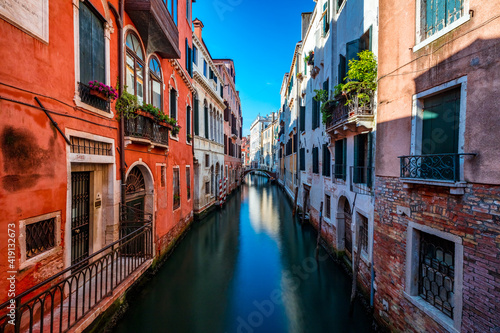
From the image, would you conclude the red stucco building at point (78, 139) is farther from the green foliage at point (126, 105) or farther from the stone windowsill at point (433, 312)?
the stone windowsill at point (433, 312)

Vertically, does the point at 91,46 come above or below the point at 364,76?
above

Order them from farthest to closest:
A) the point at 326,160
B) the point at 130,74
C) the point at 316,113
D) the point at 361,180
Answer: the point at 316,113 < the point at 326,160 < the point at 130,74 < the point at 361,180

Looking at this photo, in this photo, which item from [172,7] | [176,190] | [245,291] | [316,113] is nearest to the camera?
[245,291]

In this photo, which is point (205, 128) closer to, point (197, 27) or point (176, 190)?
point (197, 27)

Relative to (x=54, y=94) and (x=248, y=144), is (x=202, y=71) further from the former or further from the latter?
(x=248, y=144)

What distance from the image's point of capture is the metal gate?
4359 millimetres

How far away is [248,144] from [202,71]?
7467 centimetres

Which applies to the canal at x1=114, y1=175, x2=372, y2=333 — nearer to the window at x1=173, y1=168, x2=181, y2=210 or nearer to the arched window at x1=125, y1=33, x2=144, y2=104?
the window at x1=173, y1=168, x2=181, y2=210

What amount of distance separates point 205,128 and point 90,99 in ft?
34.1

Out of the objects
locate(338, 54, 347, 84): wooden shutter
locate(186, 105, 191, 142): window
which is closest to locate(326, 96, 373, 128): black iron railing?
locate(338, 54, 347, 84): wooden shutter

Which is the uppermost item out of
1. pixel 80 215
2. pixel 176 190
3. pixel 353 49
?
pixel 353 49

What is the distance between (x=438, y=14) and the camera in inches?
147

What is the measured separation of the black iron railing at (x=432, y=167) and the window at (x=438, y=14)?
212 cm

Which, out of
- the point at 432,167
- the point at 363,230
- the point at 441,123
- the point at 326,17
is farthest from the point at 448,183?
the point at 326,17
